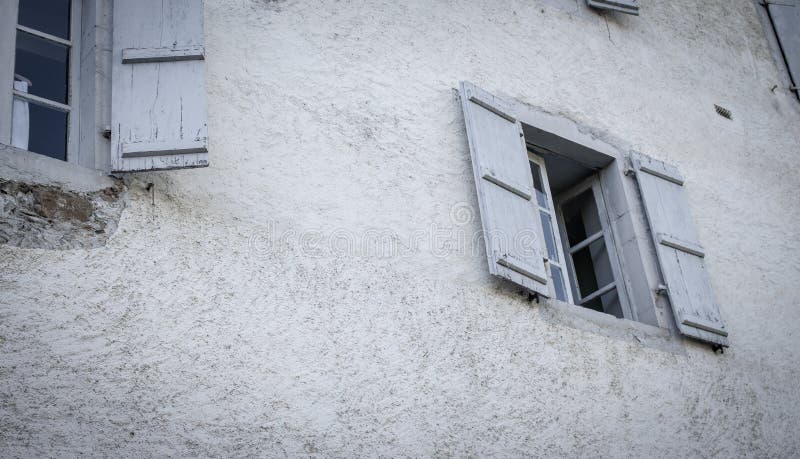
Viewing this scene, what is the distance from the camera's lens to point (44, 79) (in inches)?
152

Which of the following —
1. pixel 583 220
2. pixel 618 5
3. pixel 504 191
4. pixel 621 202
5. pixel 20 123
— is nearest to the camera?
pixel 20 123

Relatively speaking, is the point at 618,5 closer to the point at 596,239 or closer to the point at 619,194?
the point at 619,194

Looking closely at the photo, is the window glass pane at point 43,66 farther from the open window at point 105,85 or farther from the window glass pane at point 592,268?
the window glass pane at point 592,268

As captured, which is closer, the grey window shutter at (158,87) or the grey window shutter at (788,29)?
the grey window shutter at (158,87)

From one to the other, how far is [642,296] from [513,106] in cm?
126

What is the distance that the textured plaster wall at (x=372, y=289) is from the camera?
329 centimetres

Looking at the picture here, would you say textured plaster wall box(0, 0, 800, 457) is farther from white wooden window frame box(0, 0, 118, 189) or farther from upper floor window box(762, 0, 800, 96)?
upper floor window box(762, 0, 800, 96)

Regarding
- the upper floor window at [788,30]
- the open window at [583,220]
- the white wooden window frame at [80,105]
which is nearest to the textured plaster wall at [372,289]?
the open window at [583,220]

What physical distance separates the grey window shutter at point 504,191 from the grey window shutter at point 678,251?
33.4 inches

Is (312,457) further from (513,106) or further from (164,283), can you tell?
(513,106)

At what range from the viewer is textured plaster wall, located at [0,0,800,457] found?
129 inches

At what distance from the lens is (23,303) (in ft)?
10.4

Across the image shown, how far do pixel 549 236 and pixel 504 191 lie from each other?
0.61m

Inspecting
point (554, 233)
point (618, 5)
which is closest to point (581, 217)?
point (554, 233)
